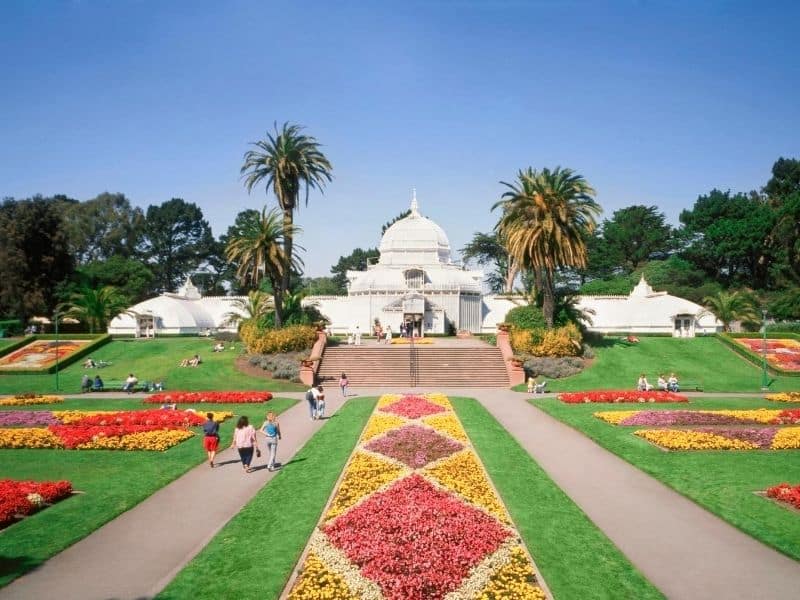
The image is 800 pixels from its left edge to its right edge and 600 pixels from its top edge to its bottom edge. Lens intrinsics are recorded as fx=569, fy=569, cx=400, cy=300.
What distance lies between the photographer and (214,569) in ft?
31.4

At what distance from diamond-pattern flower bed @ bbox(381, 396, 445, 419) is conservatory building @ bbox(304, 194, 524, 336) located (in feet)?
88.0

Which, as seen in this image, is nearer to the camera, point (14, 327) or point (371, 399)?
point (371, 399)

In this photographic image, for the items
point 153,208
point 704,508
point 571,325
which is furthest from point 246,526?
point 153,208

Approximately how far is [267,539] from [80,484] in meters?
6.90

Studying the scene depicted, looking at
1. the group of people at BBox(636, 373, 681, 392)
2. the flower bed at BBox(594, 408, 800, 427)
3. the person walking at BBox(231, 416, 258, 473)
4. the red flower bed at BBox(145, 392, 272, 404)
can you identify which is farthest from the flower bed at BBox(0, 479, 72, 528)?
the group of people at BBox(636, 373, 681, 392)

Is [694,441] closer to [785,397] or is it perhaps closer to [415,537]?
[415,537]

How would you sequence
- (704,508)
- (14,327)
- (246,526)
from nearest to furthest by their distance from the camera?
(246,526) → (704,508) → (14,327)

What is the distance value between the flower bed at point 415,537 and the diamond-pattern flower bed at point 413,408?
685cm

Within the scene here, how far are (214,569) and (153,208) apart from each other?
106447 mm

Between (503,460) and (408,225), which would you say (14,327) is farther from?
(503,460)

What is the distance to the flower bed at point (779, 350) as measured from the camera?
38.4 metres

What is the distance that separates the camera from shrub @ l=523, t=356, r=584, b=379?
1435 inches

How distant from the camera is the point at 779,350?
135ft

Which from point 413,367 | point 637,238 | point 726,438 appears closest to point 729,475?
point 726,438
